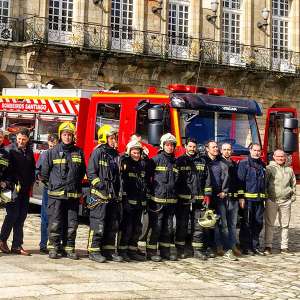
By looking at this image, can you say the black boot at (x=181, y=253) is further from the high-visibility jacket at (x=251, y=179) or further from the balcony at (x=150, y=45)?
the balcony at (x=150, y=45)

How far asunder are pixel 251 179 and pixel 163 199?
177cm

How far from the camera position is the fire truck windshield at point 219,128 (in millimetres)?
11852

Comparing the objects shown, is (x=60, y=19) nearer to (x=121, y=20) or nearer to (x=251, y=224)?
→ (x=121, y=20)

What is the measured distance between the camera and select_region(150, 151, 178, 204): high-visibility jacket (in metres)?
9.81

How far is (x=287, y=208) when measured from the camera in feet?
36.7

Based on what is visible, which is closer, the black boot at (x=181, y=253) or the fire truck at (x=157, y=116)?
the black boot at (x=181, y=253)

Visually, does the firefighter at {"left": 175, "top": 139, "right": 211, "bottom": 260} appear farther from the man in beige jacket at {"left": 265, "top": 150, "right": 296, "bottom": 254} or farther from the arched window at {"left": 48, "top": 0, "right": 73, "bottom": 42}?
the arched window at {"left": 48, "top": 0, "right": 73, "bottom": 42}

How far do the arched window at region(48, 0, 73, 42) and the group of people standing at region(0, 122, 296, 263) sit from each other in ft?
49.8

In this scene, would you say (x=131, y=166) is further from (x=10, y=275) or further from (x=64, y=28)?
(x=64, y=28)

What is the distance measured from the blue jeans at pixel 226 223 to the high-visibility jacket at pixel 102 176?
203cm

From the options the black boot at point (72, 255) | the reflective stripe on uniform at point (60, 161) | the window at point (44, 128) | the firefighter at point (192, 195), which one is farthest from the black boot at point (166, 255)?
the window at point (44, 128)

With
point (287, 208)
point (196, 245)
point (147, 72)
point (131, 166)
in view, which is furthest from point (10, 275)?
point (147, 72)

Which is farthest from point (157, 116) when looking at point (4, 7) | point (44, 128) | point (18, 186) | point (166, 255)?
point (4, 7)

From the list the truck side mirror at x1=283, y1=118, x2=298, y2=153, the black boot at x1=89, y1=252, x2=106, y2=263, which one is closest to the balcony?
the truck side mirror at x1=283, y1=118, x2=298, y2=153
